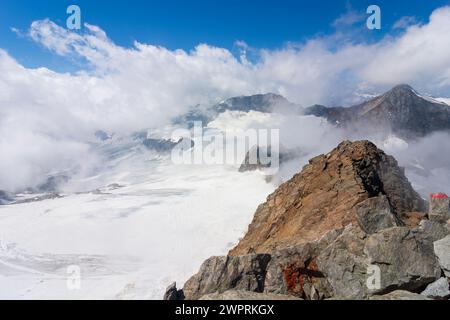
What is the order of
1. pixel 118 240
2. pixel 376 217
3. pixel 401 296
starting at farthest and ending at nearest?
pixel 118 240 → pixel 376 217 → pixel 401 296

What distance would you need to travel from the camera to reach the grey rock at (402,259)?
16969 millimetres

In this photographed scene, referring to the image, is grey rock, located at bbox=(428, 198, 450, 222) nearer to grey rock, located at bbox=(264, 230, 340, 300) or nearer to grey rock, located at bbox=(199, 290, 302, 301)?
grey rock, located at bbox=(264, 230, 340, 300)

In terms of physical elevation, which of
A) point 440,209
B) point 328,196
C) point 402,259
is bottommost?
point 402,259

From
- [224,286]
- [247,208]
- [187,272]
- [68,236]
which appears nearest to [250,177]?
[247,208]

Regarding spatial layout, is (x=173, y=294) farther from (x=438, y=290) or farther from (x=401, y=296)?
(x=438, y=290)

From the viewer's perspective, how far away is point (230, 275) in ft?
73.3

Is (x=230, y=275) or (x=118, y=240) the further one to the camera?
(x=118, y=240)

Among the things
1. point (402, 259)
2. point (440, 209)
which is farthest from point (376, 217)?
point (440, 209)

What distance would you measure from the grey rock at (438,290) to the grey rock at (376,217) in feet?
19.4

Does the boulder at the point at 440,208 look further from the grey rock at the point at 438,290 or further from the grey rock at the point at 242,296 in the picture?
the grey rock at the point at 242,296

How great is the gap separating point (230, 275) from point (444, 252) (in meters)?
11.1
